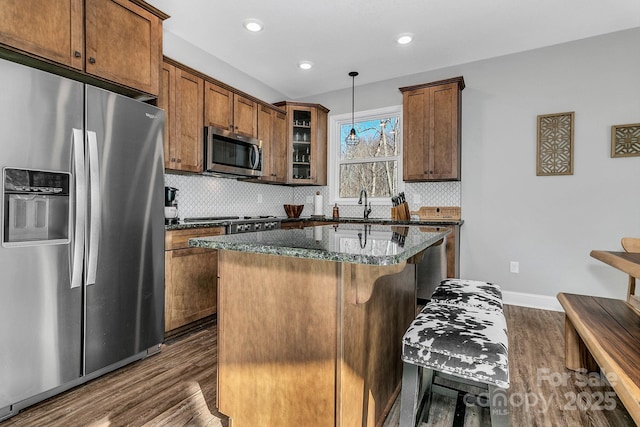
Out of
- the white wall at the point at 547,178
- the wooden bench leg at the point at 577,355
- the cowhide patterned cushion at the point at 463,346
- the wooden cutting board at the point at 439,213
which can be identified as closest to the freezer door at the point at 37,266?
the cowhide patterned cushion at the point at 463,346

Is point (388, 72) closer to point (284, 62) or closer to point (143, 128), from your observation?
point (284, 62)

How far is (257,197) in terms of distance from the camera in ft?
14.4

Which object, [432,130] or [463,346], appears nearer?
[463,346]

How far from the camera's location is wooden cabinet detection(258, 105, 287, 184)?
3.96 metres

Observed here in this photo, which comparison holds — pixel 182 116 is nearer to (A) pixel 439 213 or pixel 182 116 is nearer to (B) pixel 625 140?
(A) pixel 439 213

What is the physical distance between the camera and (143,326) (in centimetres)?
218

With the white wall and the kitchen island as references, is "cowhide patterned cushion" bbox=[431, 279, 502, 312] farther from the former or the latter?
the white wall

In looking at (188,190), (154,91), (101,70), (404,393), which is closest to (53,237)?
(101,70)

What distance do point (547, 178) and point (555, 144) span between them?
0.36 metres

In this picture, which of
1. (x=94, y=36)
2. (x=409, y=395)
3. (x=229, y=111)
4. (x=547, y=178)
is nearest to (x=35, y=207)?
(x=94, y=36)

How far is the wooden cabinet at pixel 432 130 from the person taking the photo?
3564mm

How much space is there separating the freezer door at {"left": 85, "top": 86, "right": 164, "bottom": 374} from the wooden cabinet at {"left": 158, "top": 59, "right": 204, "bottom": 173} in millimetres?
599

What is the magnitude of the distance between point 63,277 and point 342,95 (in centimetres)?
392

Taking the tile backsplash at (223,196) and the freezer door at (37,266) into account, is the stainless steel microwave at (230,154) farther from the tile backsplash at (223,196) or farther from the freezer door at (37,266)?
the freezer door at (37,266)
